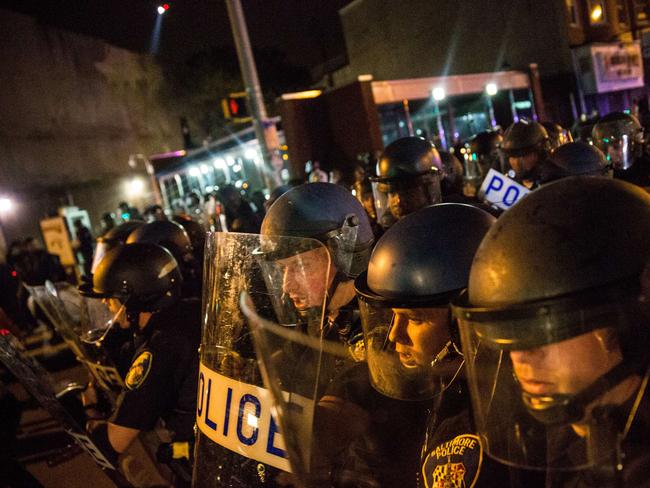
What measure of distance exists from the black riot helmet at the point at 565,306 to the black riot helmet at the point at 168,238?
458 cm

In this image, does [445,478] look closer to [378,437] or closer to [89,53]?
[378,437]

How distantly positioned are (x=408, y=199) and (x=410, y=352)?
3.03 m

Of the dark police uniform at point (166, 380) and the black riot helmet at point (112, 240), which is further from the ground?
the black riot helmet at point (112, 240)

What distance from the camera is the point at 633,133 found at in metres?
6.56

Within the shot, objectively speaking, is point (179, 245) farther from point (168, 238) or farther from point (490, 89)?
point (490, 89)

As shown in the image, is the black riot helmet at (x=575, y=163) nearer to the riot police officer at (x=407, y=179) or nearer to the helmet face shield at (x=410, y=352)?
the riot police officer at (x=407, y=179)

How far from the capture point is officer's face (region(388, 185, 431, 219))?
4.90m

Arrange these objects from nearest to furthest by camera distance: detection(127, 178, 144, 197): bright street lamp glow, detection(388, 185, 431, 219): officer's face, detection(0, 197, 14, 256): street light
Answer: detection(388, 185, 431, 219): officer's face < detection(0, 197, 14, 256): street light < detection(127, 178, 144, 197): bright street lamp glow

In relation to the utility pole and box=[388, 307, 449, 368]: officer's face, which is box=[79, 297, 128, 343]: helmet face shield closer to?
box=[388, 307, 449, 368]: officer's face

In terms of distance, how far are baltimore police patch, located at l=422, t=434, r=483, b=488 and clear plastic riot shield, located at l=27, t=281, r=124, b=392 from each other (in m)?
2.87

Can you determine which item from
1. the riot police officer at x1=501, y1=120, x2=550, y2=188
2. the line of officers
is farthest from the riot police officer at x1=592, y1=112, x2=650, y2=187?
the line of officers

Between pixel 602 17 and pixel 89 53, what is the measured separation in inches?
1312

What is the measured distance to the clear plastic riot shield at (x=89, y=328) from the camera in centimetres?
401

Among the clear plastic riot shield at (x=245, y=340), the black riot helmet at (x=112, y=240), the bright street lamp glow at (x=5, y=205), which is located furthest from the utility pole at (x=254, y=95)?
the bright street lamp glow at (x=5, y=205)
